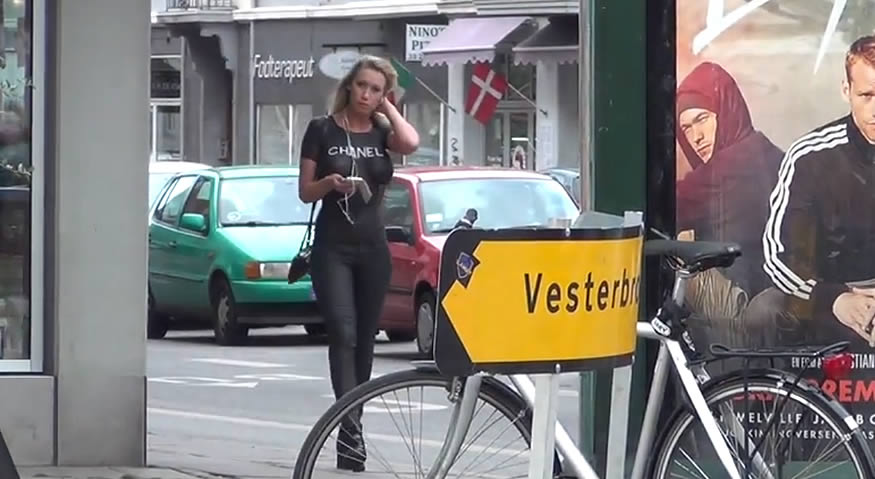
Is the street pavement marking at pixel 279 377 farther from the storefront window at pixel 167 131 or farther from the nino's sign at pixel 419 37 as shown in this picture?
A: the storefront window at pixel 167 131

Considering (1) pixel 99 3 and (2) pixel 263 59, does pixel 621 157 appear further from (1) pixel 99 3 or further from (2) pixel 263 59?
(2) pixel 263 59

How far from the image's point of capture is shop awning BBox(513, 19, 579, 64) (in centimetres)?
3466

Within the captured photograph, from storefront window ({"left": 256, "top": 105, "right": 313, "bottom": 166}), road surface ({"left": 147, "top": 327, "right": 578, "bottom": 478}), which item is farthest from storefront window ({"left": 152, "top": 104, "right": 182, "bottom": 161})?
road surface ({"left": 147, "top": 327, "right": 578, "bottom": 478})

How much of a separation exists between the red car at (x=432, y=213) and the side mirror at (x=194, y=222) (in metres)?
2.04

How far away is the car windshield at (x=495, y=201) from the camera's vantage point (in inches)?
623

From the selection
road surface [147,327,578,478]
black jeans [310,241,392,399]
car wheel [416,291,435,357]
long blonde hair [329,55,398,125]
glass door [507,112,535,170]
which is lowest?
road surface [147,327,578,478]

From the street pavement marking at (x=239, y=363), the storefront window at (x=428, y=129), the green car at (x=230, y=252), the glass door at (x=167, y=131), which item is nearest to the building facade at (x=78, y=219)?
the street pavement marking at (x=239, y=363)

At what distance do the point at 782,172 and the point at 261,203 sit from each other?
36.5 ft

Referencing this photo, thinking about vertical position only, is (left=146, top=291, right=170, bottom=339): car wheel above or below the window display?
below

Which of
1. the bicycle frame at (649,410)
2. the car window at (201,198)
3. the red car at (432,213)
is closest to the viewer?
the bicycle frame at (649,410)

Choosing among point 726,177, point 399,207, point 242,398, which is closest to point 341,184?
point 726,177

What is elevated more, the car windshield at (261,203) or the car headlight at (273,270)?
the car windshield at (261,203)

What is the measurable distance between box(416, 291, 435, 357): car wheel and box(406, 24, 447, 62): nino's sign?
22.1 meters

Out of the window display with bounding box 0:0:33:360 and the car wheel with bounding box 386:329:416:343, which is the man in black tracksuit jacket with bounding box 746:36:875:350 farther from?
the car wheel with bounding box 386:329:416:343
